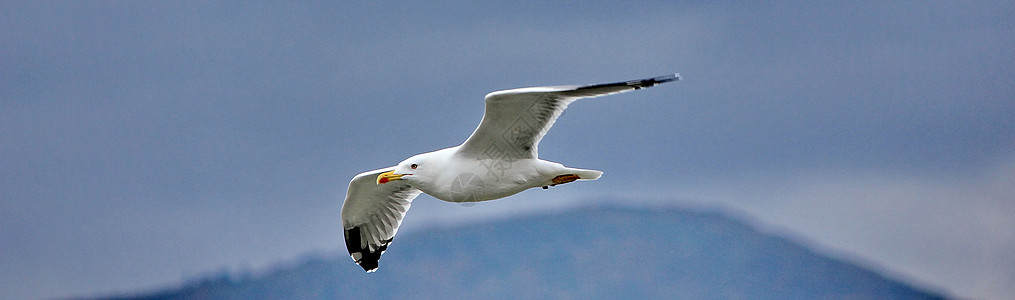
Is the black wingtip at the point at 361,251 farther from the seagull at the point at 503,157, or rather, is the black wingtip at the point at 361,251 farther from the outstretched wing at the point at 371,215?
the seagull at the point at 503,157

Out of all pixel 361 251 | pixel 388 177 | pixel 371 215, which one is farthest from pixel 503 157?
pixel 361 251

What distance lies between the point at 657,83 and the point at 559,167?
63 centimetres

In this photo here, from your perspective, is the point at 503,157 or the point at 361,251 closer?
the point at 503,157

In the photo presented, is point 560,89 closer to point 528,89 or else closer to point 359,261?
point 528,89

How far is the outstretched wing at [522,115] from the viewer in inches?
136

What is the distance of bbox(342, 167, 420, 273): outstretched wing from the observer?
15.0ft

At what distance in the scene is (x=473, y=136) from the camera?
3752mm

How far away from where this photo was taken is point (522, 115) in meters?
3.67

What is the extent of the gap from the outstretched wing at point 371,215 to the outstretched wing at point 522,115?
826mm

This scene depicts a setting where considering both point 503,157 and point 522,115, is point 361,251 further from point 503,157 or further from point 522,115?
point 522,115

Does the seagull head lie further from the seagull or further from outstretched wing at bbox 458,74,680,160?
outstretched wing at bbox 458,74,680,160

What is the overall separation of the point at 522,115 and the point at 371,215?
4.46ft

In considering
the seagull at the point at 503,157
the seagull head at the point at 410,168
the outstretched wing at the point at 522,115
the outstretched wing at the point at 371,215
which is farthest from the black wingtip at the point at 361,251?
the outstretched wing at the point at 522,115

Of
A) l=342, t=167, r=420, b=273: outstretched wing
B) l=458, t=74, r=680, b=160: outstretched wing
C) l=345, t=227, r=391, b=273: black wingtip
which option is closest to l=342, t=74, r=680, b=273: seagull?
l=458, t=74, r=680, b=160: outstretched wing
